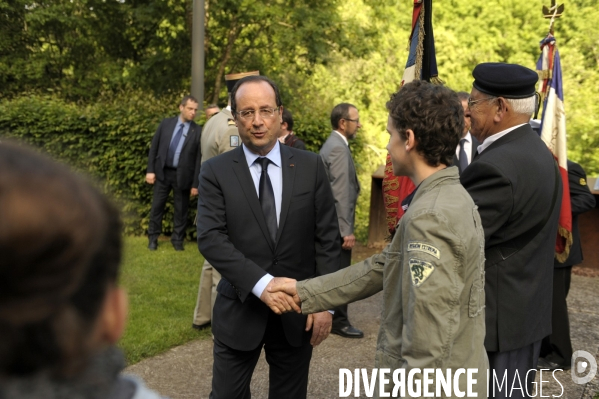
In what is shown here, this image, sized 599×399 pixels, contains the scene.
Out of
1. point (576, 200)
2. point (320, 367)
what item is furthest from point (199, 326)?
point (576, 200)

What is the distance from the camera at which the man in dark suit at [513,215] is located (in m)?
3.14

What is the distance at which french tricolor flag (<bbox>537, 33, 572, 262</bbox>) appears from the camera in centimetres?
544

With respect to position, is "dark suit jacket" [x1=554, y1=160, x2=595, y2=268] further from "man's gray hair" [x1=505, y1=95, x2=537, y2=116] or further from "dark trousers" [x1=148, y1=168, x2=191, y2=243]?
"dark trousers" [x1=148, y1=168, x2=191, y2=243]

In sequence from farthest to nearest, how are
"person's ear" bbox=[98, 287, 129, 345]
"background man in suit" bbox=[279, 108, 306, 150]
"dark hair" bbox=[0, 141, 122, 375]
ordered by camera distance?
"background man in suit" bbox=[279, 108, 306, 150] < "person's ear" bbox=[98, 287, 129, 345] < "dark hair" bbox=[0, 141, 122, 375]

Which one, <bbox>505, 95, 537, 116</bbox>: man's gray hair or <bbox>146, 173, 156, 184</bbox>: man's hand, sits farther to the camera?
<bbox>146, 173, 156, 184</bbox>: man's hand

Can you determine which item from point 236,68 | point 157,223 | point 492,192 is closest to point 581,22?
point 236,68

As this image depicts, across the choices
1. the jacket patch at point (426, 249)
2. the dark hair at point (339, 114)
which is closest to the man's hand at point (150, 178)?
the dark hair at point (339, 114)

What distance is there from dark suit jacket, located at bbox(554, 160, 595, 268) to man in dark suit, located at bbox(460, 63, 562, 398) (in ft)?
8.57

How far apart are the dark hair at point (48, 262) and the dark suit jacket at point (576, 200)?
5.34m

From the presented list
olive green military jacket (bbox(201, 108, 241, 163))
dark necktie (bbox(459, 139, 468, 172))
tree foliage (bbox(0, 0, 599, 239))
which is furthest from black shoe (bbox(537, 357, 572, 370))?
tree foliage (bbox(0, 0, 599, 239))

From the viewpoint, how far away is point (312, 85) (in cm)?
1947

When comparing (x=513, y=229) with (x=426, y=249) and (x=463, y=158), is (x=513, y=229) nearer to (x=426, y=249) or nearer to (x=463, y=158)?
(x=426, y=249)

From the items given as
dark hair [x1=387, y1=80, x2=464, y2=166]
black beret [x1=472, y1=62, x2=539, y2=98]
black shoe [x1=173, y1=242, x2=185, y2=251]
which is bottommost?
black shoe [x1=173, y1=242, x2=185, y2=251]

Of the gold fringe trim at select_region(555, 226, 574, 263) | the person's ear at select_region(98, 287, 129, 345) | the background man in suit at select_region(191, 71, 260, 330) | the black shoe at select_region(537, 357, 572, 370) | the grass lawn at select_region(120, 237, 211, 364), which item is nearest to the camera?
the person's ear at select_region(98, 287, 129, 345)
